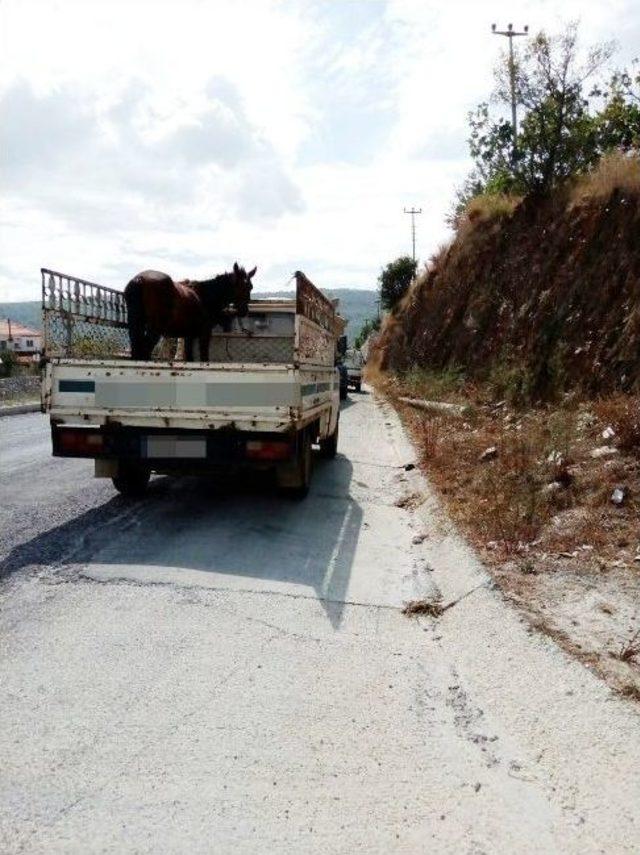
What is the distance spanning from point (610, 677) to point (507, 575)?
1.53m

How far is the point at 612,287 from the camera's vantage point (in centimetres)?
1313

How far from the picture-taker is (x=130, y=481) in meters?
7.65

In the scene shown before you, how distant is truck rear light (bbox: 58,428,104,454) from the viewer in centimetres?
657

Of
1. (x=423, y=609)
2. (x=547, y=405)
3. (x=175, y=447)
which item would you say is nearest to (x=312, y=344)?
(x=175, y=447)

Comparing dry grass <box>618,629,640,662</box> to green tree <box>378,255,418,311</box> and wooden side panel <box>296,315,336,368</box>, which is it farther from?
green tree <box>378,255,418,311</box>

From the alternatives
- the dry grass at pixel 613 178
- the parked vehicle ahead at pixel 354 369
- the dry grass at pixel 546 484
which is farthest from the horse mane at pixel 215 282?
the parked vehicle ahead at pixel 354 369

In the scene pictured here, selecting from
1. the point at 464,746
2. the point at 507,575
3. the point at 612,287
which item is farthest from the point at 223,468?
the point at 612,287

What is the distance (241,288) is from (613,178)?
10136 mm

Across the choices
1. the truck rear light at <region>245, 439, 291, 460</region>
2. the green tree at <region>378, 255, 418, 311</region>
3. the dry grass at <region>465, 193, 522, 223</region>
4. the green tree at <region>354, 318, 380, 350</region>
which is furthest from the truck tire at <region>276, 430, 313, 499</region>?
the green tree at <region>354, 318, 380, 350</region>

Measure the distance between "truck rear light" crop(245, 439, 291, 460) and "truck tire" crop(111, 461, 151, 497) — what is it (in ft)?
5.08

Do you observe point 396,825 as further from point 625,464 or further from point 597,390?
point 597,390

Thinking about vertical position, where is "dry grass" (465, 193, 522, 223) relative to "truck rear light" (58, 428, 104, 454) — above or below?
above

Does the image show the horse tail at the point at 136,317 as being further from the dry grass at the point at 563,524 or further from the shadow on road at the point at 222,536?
the dry grass at the point at 563,524

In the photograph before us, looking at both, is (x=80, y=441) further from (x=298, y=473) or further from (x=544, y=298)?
(x=544, y=298)
